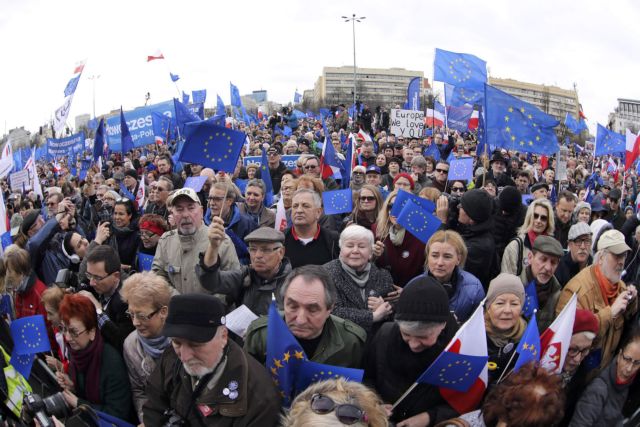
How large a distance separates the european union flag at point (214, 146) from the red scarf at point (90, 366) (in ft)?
8.05

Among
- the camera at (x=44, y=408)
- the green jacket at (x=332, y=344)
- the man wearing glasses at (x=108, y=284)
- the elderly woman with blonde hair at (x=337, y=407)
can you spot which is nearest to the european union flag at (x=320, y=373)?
the green jacket at (x=332, y=344)

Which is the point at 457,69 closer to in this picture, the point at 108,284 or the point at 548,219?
the point at 548,219

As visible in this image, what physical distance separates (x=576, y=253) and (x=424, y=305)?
2636mm

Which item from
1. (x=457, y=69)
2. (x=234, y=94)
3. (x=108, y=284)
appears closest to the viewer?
(x=108, y=284)

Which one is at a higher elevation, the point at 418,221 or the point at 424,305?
the point at 418,221

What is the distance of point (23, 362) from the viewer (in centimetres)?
379

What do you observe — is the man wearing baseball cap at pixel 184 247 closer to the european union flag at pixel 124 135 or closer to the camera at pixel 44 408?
the camera at pixel 44 408

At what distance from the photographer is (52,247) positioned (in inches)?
214

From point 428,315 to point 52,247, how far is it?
4122mm

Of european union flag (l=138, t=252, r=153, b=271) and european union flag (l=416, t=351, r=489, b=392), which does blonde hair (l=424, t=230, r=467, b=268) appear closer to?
european union flag (l=416, t=351, r=489, b=392)

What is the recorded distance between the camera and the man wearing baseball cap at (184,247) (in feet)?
14.0

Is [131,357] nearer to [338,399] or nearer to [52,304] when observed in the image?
[52,304]

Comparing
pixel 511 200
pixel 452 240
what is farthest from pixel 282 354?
pixel 511 200

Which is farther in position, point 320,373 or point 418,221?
point 418,221
